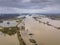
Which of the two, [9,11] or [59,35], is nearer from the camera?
[9,11]

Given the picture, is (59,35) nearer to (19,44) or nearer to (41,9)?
(41,9)

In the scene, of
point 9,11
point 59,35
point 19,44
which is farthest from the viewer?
point 59,35

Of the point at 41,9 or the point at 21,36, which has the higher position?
the point at 41,9

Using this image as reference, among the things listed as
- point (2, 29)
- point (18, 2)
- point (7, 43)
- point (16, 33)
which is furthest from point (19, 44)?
point (18, 2)

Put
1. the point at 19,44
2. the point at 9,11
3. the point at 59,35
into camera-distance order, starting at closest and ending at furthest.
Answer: the point at 19,44, the point at 9,11, the point at 59,35

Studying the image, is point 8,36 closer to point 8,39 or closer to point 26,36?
point 8,39

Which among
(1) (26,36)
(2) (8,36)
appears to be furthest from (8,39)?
(1) (26,36)
